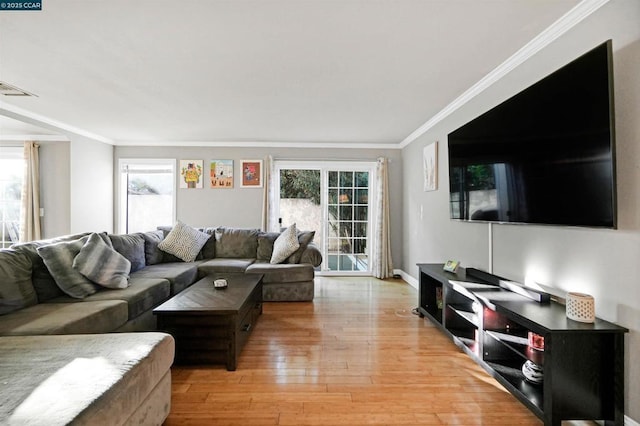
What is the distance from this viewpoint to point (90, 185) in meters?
4.96

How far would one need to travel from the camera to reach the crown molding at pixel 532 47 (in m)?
1.84

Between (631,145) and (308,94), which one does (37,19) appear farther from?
(631,145)

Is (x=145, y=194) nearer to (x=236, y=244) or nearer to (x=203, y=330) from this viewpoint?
(x=236, y=244)

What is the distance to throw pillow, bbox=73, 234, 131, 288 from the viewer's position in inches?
102

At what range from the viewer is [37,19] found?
2.01 meters

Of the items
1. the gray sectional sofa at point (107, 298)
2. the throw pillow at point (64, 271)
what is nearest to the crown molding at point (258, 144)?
the gray sectional sofa at point (107, 298)

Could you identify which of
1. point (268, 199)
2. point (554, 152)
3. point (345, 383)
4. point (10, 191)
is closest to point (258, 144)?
point (268, 199)

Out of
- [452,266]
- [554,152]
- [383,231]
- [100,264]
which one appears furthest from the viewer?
[383,231]

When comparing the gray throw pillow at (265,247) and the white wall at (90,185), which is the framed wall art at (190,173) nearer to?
the white wall at (90,185)

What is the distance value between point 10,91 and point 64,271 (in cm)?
220

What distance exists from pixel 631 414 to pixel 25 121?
6212mm

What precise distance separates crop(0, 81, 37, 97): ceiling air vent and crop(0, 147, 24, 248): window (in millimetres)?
1778

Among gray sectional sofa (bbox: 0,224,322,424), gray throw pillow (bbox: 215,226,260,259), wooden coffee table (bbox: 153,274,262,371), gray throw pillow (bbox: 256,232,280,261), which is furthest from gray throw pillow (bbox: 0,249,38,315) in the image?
gray throw pillow (bbox: 256,232,280,261)

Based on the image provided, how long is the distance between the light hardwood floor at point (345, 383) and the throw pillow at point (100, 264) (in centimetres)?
110
